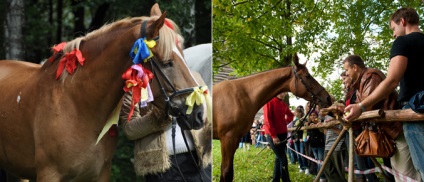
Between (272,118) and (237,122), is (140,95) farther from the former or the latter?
(272,118)

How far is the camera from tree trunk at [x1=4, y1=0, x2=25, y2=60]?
267 centimetres

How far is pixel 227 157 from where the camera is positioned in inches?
166

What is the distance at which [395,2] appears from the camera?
205 inches

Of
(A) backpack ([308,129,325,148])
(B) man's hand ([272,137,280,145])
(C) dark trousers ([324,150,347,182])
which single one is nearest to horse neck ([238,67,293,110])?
(B) man's hand ([272,137,280,145])

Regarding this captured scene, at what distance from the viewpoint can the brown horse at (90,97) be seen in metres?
2.06

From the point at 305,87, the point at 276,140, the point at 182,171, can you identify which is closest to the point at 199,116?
the point at 182,171

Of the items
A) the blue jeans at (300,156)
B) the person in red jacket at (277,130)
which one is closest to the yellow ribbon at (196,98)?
the person in red jacket at (277,130)

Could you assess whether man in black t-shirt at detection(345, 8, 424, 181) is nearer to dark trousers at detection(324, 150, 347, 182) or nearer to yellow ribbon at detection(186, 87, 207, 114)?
yellow ribbon at detection(186, 87, 207, 114)

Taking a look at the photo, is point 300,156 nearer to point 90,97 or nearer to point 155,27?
point 90,97

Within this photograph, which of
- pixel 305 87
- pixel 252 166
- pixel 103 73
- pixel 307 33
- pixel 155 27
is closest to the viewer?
pixel 155 27

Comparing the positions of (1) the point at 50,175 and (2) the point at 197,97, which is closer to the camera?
(2) the point at 197,97

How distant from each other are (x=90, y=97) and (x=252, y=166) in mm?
3363

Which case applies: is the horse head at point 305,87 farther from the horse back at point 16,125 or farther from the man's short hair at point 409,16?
the horse back at point 16,125

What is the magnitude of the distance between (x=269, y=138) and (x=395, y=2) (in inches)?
78.7
